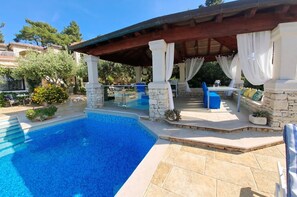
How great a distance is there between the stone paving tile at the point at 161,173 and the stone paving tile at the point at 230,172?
76 centimetres

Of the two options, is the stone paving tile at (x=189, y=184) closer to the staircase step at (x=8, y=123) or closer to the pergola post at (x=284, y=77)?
the pergola post at (x=284, y=77)

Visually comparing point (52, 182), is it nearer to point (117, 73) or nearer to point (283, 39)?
point (283, 39)

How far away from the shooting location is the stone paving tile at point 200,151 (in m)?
3.45

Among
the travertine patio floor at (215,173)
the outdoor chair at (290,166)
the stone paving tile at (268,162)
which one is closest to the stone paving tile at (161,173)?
the travertine patio floor at (215,173)

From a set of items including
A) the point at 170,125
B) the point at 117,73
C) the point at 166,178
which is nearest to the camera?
the point at 166,178

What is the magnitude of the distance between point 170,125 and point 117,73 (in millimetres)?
15051

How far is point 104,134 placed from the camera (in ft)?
20.2

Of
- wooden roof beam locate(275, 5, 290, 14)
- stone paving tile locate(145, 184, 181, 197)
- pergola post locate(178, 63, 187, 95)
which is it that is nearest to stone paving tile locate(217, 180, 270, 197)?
stone paving tile locate(145, 184, 181, 197)

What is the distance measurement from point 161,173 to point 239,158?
6.16 feet

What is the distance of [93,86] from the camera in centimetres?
844

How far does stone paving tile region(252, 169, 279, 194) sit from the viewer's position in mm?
2308

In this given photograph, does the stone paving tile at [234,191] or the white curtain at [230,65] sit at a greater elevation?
the white curtain at [230,65]

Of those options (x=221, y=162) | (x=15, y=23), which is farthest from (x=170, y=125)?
(x=15, y=23)

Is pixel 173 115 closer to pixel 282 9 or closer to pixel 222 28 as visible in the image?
pixel 222 28
